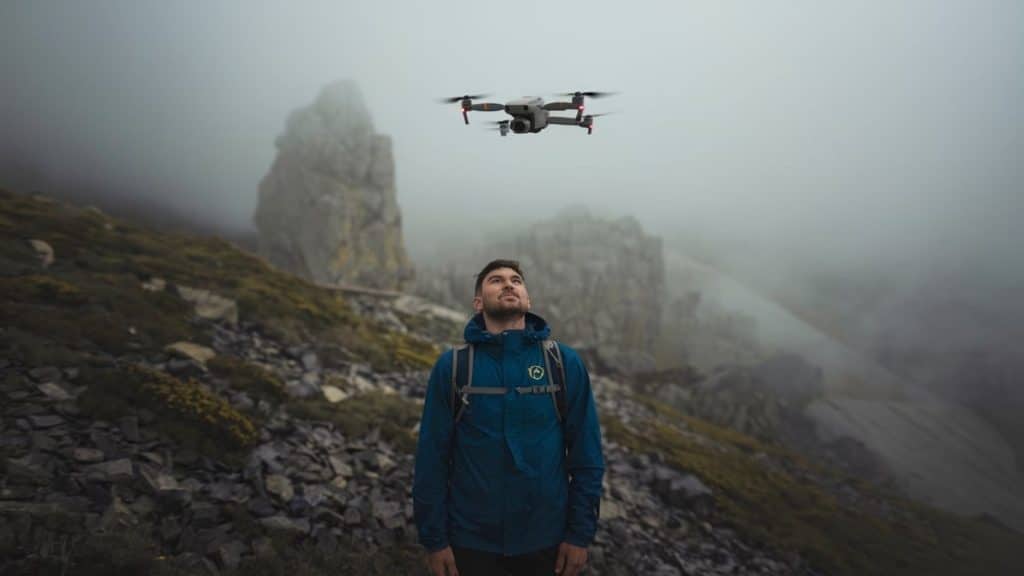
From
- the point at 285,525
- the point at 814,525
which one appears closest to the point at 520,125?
the point at 285,525

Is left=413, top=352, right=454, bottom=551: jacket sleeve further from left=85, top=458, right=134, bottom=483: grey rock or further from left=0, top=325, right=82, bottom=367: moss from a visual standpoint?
left=0, top=325, right=82, bottom=367: moss

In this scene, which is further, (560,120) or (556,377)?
(560,120)

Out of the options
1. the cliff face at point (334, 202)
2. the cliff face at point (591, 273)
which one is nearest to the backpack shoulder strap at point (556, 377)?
the cliff face at point (334, 202)

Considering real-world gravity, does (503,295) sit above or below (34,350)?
above

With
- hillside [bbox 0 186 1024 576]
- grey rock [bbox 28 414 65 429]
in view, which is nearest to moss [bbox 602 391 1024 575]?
hillside [bbox 0 186 1024 576]

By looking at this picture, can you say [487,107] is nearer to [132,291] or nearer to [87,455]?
[87,455]

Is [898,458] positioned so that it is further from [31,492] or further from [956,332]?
[956,332]

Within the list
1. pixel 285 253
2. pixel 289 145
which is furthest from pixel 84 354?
pixel 289 145
